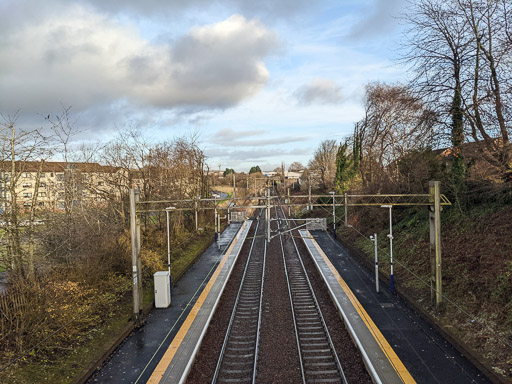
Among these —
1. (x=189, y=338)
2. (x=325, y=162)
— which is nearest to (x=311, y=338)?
(x=189, y=338)

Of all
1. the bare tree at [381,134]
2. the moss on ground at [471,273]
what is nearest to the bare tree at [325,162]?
the bare tree at [381,134]

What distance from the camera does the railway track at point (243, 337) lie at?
8.52 m

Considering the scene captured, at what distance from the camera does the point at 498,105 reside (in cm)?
1257

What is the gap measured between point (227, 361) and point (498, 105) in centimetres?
1270

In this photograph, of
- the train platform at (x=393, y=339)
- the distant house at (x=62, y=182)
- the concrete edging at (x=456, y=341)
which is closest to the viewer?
the concrete edging at (x=456, y=341)

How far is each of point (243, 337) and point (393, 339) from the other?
4.43 meters

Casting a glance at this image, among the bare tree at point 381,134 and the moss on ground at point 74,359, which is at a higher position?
the bare tree at point 381,134

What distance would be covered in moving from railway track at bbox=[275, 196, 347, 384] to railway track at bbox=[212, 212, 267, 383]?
1.29 metres

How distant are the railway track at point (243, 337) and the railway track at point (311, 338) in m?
1.29

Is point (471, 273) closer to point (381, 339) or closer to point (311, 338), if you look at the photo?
point (381, 339)

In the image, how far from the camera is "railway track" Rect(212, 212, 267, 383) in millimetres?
8523

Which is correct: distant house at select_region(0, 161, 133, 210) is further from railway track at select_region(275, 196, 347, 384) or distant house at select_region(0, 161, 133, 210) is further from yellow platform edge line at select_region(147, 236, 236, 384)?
railway track at select_region(275, 196, 347, 384)

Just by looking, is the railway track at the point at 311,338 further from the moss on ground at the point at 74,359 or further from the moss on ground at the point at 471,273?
the moss on ground at the point at 74,359

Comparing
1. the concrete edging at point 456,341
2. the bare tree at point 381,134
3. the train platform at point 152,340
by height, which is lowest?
the train platform at point 152,340
